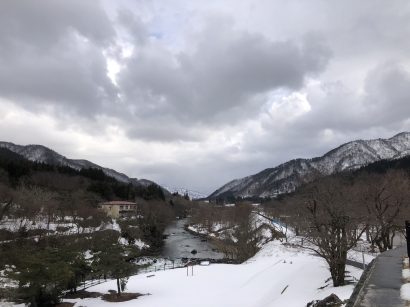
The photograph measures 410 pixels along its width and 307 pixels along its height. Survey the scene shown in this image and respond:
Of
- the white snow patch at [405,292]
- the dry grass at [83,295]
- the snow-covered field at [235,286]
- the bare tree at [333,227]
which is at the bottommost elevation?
the dry grass at [83,295]

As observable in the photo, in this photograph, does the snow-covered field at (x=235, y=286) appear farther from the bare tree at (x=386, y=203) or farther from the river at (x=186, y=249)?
the river at (x=186, y=249)

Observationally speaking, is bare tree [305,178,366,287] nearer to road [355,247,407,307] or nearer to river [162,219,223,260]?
road [355,247,407,307]

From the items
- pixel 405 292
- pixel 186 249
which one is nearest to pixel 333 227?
pixel 405 292

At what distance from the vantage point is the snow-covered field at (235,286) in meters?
28.0

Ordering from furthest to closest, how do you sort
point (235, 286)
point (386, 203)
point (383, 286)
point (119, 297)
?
point (386, 203) → point (235, 286) → point (119, 297) → point (383, 286)

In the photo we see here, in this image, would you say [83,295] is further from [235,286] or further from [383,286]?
[383,286]

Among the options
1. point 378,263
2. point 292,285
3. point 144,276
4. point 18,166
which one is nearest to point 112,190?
point 18,166

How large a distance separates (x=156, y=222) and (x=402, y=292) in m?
90.1

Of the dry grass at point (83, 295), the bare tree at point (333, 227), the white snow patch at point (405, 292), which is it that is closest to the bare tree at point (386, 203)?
the bare tree at point (333, 227)

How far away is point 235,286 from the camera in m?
36.7

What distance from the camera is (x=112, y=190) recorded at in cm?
14275

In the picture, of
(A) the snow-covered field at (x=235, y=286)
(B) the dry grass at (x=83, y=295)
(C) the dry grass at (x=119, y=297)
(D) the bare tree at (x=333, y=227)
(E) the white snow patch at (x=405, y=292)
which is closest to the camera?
(E) the white snow patch at (x=405, y=292)

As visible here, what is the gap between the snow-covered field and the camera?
2797 centimetres

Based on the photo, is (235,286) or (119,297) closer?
(119,297)
